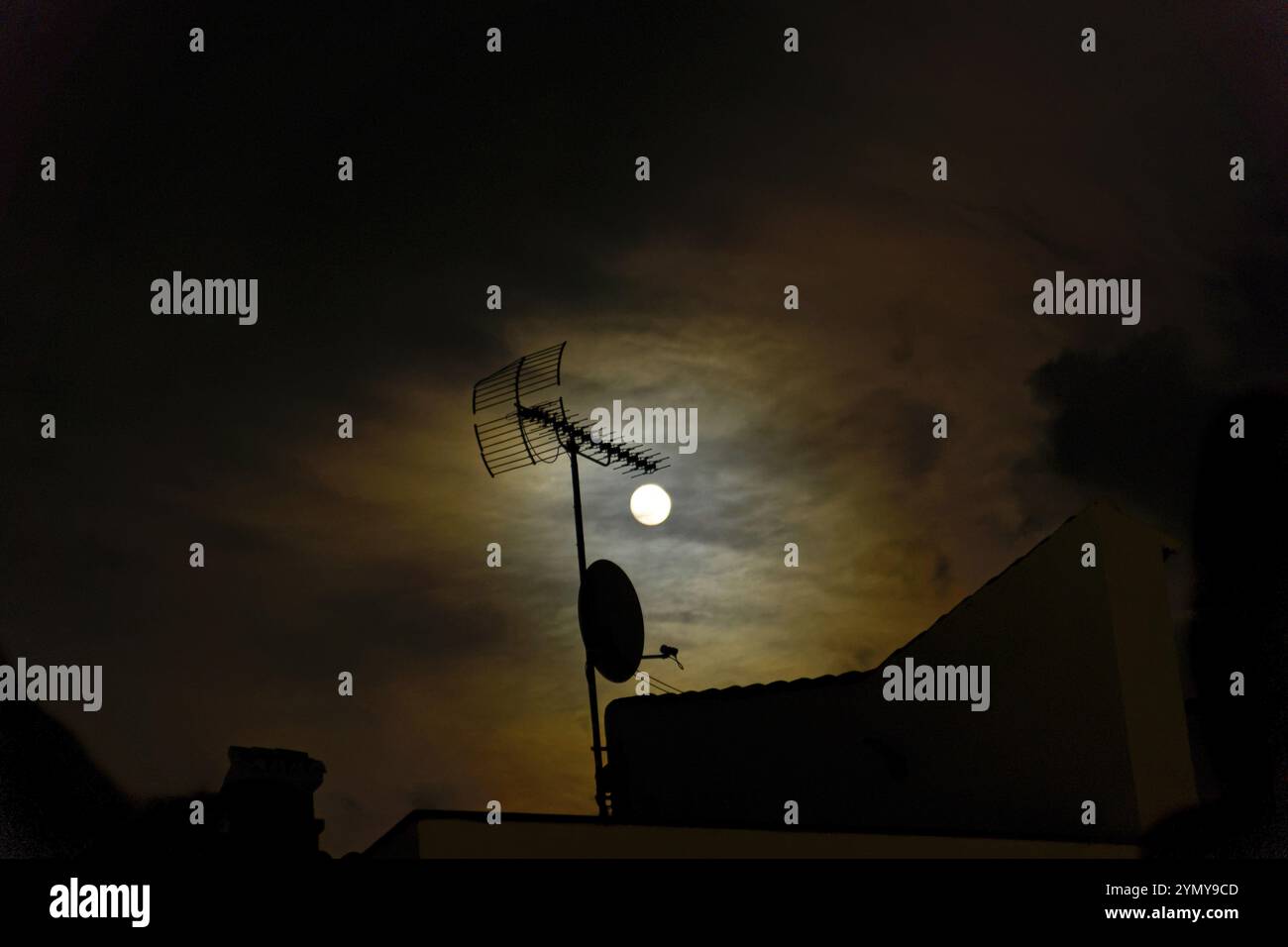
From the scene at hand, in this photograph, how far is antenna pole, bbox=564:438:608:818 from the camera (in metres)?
15.0

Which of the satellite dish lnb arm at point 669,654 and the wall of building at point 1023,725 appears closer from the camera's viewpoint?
the wall of building at point 1023,725

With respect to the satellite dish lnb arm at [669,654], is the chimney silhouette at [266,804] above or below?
below

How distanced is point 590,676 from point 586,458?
3095 millimetres

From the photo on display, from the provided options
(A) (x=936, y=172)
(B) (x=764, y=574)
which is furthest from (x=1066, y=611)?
(A) (x=936, y=172)

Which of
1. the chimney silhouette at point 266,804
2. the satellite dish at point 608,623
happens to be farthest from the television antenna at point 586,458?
the chimney silhouette at point 266,804

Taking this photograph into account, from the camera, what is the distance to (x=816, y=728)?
1483 cm

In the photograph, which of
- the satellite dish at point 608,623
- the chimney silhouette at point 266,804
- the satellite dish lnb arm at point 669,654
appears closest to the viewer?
the chimney silhouette at point 266,804

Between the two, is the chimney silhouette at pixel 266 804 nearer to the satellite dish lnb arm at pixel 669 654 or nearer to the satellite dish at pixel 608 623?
the satellite dish at pixel 608 623

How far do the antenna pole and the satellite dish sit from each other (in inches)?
7.9

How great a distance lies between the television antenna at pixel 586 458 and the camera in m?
14.3

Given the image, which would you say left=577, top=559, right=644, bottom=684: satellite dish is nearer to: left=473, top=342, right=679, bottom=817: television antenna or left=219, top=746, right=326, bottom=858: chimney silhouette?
left=473, top=342, right=679, bottom=817: television antenna

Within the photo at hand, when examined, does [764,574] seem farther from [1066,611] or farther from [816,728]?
[1066,611]

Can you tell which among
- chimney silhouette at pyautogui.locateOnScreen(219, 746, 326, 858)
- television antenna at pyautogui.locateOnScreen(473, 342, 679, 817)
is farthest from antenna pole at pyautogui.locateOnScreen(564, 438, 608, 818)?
chimney silhouette at pyautogui.locateOnScreen(219, 746, 326, 858)
